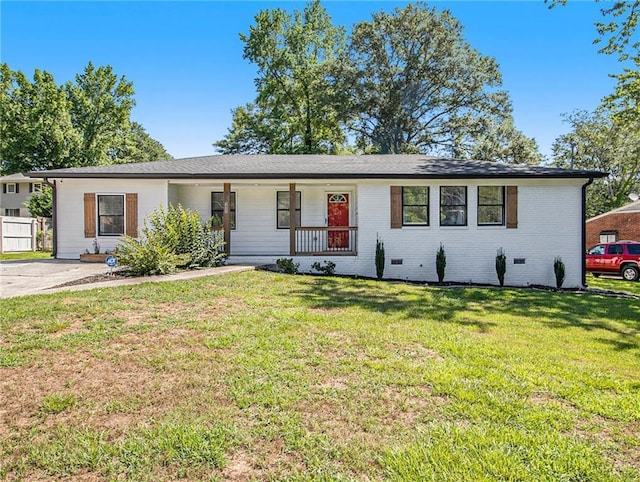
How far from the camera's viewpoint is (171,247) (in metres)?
9.49

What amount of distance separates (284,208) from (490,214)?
272 inches

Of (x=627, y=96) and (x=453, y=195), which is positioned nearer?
(x=453, y=195)

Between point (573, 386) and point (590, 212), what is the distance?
39.0 m

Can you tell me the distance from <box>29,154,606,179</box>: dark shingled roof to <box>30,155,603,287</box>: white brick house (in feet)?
0.11

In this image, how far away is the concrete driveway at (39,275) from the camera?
7.17m

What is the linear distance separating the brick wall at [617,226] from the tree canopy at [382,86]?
6866mm

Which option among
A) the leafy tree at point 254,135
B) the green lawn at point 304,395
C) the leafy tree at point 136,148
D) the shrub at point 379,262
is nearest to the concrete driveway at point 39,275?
the green lawn at point 304,395

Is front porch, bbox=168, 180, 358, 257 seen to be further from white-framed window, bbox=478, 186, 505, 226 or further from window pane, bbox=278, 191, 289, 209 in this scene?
white-framed window, bbox=478, 186, 505, 226

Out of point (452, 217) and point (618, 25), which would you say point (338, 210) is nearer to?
point (452, 217)

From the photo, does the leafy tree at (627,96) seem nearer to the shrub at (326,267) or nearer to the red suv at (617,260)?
the red suv at (617,260)

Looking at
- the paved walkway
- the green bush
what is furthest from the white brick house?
the paved walkway

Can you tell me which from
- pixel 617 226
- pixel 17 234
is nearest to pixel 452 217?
pixel 617 226

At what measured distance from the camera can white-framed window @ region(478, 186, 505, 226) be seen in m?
12.0

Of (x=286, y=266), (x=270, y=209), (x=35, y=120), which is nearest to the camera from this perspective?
(x=286, y=266)
